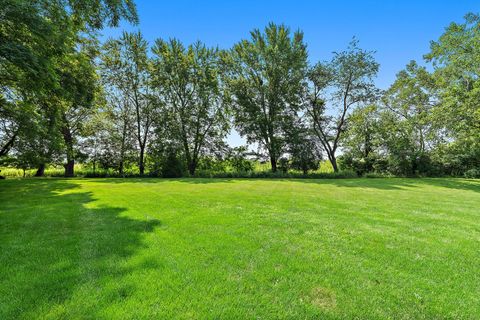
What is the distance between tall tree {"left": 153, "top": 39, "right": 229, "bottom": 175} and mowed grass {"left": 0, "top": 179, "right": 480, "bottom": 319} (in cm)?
1742

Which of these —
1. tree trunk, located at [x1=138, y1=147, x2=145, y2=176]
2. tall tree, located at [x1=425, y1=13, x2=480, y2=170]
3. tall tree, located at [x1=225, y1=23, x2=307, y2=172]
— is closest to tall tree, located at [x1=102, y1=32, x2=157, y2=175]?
tree trunk, located at [x1=138, y1=147, x2=145, y2=176]

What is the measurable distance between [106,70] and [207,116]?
33.2 ft

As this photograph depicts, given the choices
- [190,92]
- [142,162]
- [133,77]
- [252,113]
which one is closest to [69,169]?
[142,162]

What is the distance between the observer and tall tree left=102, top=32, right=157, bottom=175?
819 inches

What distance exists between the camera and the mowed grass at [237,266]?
7.06 ft

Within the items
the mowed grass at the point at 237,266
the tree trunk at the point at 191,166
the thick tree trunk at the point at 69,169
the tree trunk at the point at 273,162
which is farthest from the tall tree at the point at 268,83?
the mowed grass at the point at 237,266

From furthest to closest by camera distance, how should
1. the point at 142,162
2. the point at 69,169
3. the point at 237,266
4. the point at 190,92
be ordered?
the point at 190,92 → the point at 142,162 → the point at 69,169 → the point at 237,266

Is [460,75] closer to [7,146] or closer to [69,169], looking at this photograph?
[7,146]

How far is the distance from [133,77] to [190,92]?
546cm

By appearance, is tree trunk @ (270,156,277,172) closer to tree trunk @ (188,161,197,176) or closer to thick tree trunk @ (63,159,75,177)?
tree trunk @ (188,161,197,176)

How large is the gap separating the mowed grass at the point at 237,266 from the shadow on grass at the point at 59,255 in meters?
0.02

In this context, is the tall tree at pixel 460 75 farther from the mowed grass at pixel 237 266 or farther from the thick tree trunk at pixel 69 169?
Result: the thick tree trunk at pixel 69 169

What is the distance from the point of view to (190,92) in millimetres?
22516

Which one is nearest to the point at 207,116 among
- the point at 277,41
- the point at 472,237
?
the point at 277,41
